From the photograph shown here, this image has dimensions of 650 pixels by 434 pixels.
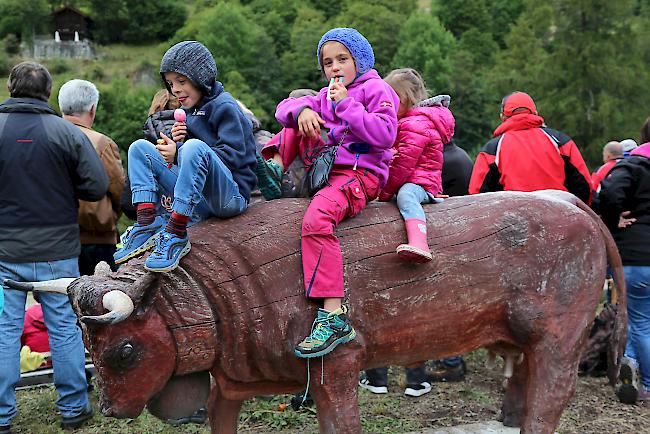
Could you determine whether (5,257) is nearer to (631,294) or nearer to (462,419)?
(462,419)

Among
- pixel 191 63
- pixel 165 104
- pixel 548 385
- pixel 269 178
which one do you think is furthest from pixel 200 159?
pixel 548 385

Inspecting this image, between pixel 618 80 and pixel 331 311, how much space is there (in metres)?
32.5

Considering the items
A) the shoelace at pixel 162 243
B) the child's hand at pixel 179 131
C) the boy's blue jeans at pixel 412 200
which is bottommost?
the shoelace at pixel 162 243

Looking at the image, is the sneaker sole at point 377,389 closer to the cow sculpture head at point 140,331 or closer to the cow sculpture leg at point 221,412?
the cow sculpture leg at point 221,412

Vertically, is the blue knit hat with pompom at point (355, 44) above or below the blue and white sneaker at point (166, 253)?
above

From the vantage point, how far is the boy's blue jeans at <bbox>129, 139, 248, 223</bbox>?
292cm

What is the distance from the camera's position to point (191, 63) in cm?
314

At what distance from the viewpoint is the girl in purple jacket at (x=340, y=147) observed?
3.12 metres

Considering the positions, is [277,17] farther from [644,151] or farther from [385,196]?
[385,196]

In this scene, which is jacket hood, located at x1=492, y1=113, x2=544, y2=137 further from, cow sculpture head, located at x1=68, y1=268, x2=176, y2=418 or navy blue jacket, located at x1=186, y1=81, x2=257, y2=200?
cow sculpture head, located at x1=68, y1=268, x2=176, y2=418

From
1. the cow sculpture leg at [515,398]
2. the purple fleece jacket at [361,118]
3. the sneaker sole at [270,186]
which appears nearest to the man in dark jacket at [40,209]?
the sneaker sole at [270,186]

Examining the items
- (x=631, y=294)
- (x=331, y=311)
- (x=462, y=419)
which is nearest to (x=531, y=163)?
(x=631, y=294)

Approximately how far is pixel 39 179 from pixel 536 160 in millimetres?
3676

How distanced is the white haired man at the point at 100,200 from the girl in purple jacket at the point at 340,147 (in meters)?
2.52
